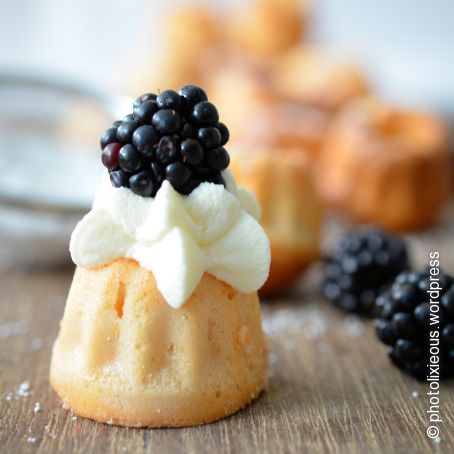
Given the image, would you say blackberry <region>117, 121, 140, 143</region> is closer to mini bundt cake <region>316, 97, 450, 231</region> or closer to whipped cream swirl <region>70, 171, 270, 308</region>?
whipped cream swirl <region>70, 171, 270, 308</region>

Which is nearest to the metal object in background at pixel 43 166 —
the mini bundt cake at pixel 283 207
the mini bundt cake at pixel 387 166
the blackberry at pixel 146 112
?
the mini bundt cake at pixel 283 207

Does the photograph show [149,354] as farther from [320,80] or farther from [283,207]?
[320,80]

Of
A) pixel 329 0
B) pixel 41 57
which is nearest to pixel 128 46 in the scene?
pixel 41 57

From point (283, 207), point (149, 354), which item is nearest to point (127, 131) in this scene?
point (149, 354)

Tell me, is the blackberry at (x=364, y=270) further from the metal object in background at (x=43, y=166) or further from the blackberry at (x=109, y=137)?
the blackberry at (x=109, y=137)

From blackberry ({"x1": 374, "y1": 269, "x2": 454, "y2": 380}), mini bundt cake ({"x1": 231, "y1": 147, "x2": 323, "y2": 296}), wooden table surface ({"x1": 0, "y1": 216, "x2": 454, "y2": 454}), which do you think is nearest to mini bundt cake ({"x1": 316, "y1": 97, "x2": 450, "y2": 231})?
mini bundt cake ({"x1": 231, "y1": 147, "x2": 323, "y2": 296})

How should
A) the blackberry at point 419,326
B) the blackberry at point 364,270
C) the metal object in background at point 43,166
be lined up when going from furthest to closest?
the metal object in background at point 43,166 → the blackberry at point 364,270 → the blackberry at point 419,326
